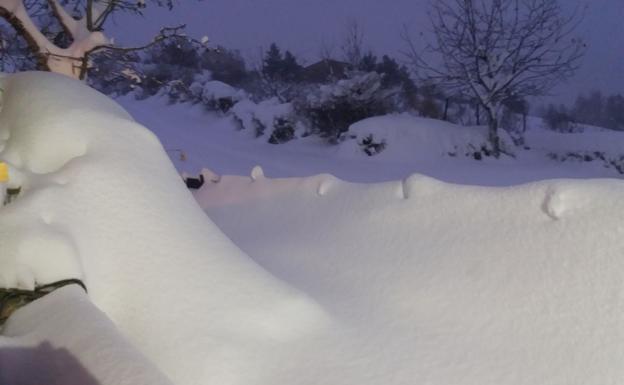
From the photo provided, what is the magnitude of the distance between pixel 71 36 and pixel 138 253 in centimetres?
391

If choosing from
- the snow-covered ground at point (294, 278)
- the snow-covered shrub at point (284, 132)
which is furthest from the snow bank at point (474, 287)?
the snow-covered shrub at point (284, 132)

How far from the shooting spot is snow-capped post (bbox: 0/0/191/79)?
405 centimetres

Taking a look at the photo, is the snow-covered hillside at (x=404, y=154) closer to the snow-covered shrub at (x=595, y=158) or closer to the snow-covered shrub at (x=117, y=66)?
the snow-covered shrub at (x=595, y=158)

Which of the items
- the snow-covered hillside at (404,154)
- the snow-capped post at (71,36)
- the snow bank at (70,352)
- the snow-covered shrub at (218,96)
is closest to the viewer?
the snow bank at (70,352)

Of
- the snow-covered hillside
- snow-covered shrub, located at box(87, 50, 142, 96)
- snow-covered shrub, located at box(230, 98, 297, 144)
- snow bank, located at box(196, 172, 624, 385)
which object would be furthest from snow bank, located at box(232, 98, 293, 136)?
snow bank, located at box(196, 172, 624, 385)

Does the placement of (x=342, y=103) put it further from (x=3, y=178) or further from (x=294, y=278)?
(x=3, y=178)

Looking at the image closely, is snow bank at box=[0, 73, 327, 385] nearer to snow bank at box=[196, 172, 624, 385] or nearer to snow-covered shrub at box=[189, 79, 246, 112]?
snow bank at box=[196, 172, 624, 385]

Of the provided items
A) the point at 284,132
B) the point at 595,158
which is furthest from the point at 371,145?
the point at 595,158

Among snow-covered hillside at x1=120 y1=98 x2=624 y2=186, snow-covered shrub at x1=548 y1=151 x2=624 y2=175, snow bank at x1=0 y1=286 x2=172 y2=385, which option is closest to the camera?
snow bank at x1=0 y1=286 x2=172 y2=385

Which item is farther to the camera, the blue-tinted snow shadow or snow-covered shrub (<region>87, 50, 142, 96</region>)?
snow-covered shrub (<region>87, 50, 142, 96</region>)

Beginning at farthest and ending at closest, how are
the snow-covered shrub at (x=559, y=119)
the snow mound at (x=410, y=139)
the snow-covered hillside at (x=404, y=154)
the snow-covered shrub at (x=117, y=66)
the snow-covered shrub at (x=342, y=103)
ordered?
the snow-covered shrub at (x=559, y=119) → the snow-covered shrub at (x=342, y=103) → the snow mound at (x=410, y=139) → the snow-covered hillside at (x=404, y=154) → the snow-covered shrub at (x=117, y=66)

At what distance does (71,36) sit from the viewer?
4.63 meters

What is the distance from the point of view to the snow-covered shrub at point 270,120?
45.5ft

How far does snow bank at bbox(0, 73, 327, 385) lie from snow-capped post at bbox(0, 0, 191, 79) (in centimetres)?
252
